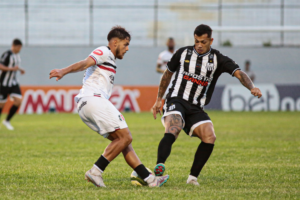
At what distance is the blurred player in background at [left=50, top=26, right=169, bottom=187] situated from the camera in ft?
16.8

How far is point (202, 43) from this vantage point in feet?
18.6

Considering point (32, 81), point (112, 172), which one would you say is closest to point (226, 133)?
point (112, 172)

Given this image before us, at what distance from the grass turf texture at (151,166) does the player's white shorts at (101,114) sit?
0.68m

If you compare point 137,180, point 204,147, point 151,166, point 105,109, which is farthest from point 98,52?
point 151,166

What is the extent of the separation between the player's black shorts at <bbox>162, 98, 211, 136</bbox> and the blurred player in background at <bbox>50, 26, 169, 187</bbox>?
699 millimetres

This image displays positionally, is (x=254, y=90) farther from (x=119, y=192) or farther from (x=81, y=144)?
(x=81, y=144)

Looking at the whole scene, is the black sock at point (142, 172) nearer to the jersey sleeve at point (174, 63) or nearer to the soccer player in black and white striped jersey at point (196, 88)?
the soccer player in black and white striped jersey at point (196, 88)

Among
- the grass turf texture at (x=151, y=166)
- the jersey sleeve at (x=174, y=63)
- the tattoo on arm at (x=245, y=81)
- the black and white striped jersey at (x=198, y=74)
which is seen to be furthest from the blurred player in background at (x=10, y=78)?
the tattoo on arm at (x=245, y=81)

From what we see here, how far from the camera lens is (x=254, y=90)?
5266mm

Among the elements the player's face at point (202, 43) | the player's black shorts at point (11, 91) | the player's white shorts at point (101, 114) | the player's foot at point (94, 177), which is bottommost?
the player's foot at point (94, 177)

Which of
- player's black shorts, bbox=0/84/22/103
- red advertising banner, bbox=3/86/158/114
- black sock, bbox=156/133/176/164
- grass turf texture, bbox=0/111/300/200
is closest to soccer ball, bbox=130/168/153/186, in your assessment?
grass turf texture, bbox=0/111/300/200

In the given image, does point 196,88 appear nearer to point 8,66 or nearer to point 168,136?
point 168,136

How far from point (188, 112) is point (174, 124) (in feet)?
0.97

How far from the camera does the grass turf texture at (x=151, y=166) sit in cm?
484
